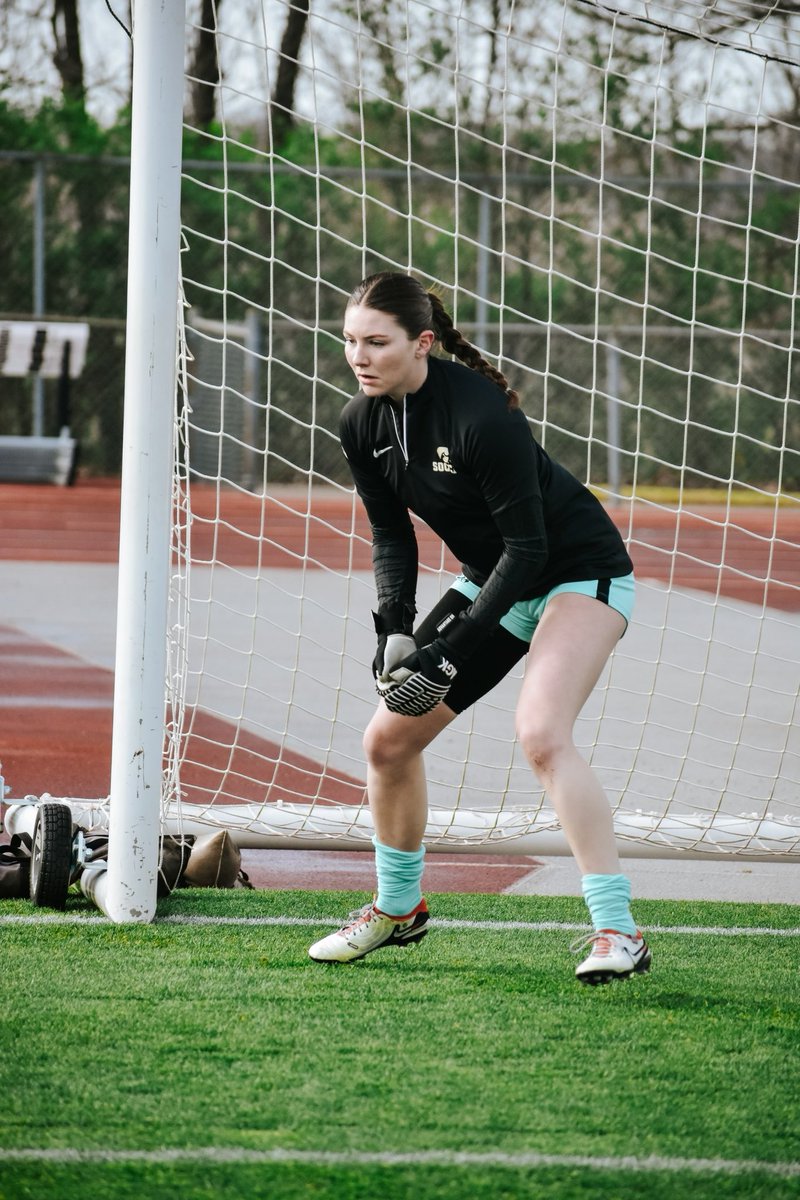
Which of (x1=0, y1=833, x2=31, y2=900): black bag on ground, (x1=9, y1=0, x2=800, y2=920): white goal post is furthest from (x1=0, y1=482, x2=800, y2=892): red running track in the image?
(x1=0, y1=833, x2=31, y2=900): black bag on ground

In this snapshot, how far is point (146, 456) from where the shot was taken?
13.1ft

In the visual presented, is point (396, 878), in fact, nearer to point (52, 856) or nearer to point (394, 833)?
point (394, 833)

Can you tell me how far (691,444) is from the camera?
1944 centimetres

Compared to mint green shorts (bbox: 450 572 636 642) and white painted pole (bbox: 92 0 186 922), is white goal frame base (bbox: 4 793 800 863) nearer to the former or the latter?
white painted pole (bbox: 92 0 186 922)

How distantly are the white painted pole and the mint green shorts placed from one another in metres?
0.88

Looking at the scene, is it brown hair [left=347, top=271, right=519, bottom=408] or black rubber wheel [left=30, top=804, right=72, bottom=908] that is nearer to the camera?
brown hair [left=347, top=271, right=519, bottom=408]

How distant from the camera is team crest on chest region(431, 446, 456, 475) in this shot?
341 cm

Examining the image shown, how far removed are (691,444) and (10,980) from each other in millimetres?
16834

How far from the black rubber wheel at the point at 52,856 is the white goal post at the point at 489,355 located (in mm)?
193

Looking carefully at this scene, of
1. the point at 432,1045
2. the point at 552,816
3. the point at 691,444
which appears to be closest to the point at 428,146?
the point at 691,444

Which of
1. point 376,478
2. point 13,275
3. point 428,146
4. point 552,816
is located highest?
point 428,146

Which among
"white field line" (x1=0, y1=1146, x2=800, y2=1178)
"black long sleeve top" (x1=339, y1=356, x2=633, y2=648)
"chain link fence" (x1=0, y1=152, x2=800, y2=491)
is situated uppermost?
"chain link fence" (x1=0, y1=152, x2=800, y2=491)

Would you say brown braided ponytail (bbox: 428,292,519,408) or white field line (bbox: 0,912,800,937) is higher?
brown braided ponytail (bbox: 428,292,519,408)

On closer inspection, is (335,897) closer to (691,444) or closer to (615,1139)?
(615,1139)
